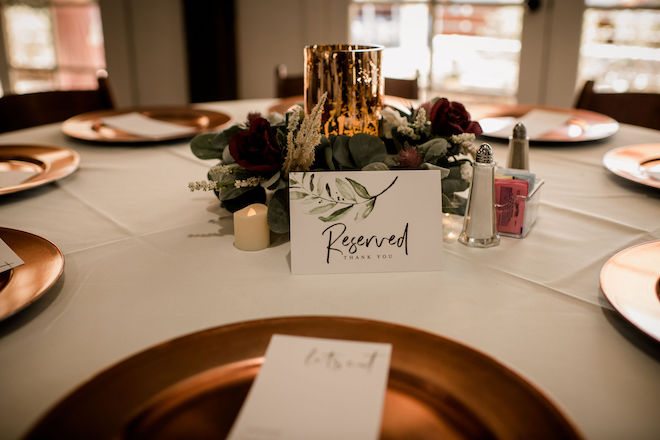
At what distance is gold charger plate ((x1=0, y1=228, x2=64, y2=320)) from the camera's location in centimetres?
61

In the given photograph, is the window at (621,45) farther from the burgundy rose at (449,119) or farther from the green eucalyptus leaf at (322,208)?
the green eucalyptus leaf at (322,208)

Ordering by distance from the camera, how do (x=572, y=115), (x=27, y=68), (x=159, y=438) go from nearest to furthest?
(x=159, y=438)
(x=572, y=115)
(x=27, y=68)

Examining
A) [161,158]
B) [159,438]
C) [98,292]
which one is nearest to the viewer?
[159,438]

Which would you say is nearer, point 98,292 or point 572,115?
point 98,292

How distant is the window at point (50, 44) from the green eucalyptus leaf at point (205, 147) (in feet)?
10.8

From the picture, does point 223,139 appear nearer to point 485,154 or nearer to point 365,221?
point 365,221

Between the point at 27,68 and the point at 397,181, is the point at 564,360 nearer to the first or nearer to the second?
the point at 397,181

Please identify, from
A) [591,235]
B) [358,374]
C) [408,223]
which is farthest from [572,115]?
[358,374]

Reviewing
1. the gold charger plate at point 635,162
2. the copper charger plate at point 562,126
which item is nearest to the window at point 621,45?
the copper charger plate at point 562,126

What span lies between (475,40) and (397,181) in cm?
251

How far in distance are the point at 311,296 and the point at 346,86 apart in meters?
0.38

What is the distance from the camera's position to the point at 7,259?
706 mm

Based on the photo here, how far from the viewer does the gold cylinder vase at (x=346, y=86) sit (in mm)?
886

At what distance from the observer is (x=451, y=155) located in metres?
0.86
